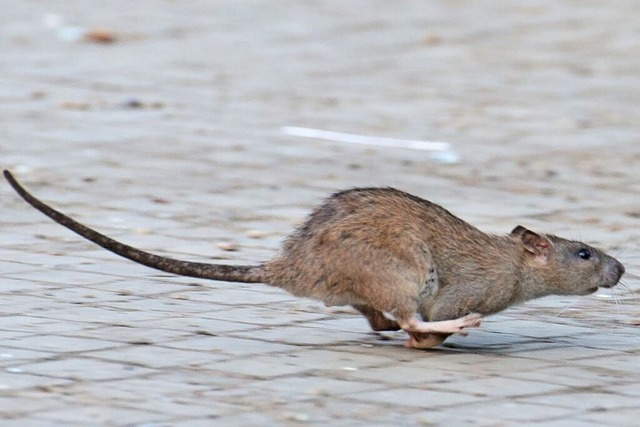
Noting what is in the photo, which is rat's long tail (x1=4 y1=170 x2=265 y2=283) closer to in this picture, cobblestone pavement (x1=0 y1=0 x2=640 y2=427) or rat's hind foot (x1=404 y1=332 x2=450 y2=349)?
cobblestone pavement (x1=0 y1=0 x2=640 y2=427)

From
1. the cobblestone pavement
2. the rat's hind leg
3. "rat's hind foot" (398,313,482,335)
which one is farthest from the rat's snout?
the rat's hind leg

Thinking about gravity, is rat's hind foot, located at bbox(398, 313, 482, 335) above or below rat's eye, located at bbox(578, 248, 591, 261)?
below

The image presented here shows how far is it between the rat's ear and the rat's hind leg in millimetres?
598

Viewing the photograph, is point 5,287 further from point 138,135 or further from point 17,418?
point 138,135

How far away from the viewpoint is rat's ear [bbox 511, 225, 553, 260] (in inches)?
→ 239

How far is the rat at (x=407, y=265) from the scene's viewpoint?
5727 millimetres

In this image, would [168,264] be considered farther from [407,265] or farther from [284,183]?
[284,183]

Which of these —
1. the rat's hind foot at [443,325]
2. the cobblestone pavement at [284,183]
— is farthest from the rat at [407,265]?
the cobblestone pavement at [284,183]

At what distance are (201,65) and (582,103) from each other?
352 centimetres

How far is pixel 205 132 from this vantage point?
37.2 feet

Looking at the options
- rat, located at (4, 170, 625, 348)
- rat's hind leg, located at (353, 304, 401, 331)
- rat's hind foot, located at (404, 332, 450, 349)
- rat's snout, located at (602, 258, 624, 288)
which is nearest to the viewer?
rat, located at (4, 170, 625, 348)

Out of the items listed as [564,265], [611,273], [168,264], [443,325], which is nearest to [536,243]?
[564,265]

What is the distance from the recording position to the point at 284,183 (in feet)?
32.1

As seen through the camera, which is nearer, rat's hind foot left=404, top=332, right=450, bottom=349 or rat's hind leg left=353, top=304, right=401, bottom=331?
rat's hind foot left=404, top=332, right=450, bottom=349
